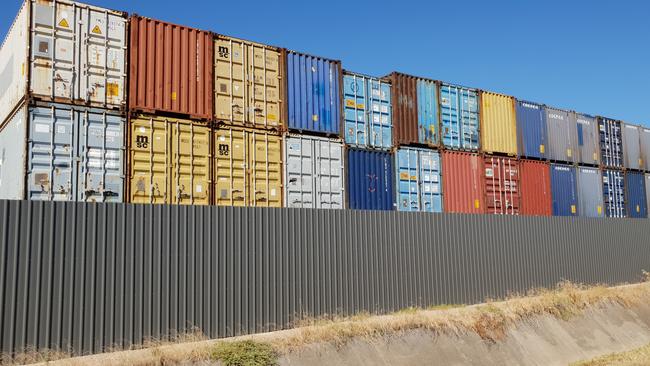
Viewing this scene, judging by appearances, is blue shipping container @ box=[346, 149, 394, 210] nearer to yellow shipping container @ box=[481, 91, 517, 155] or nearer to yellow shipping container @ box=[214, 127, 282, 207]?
yellow shipping container @ box=[214, 127, 282, 207]

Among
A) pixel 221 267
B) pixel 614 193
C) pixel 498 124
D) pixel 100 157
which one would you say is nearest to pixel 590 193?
pixel 614 193

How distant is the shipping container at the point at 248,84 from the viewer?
14781 millimetres

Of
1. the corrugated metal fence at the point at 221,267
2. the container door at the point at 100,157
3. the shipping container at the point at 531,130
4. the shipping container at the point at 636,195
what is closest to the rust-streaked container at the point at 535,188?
the shipping container at the point at 531,130

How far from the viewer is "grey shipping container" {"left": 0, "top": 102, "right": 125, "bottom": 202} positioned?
11633mm

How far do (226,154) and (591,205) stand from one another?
17.3m

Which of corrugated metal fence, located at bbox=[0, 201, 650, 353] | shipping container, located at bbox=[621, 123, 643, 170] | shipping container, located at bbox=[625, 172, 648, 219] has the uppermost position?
shipping container, located at bbox=[621, 123, 643, 170]

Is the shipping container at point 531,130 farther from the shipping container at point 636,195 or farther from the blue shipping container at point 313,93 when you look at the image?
the blue shipping container at point 313,93

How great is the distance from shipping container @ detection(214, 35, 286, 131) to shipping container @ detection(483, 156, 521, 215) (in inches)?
346

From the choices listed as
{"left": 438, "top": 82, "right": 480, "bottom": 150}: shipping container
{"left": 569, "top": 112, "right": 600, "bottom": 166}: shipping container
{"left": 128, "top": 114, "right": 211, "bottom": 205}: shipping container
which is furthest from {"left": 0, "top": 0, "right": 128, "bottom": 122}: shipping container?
{"left": 569, "top": 112, "right": 600, "bottom": 166}: shipping container

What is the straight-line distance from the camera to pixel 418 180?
59.2 feet

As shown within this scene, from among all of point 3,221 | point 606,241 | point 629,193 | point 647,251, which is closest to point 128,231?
point 3,221

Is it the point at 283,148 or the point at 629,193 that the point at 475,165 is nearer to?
the point at 283,148

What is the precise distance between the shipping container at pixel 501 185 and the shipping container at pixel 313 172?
6524 millimetres

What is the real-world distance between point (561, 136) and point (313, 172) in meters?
13.2
